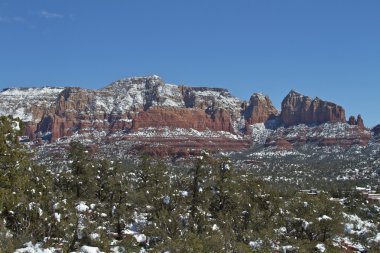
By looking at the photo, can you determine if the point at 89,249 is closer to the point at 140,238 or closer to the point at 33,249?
the point at 33,249

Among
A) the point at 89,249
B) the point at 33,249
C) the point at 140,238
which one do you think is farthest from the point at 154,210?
the point at 33,249

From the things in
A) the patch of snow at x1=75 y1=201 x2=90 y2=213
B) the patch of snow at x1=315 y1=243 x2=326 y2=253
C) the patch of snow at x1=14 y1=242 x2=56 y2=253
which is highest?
the patch of snow at x1=75 y1=201 x2=90 y2=213

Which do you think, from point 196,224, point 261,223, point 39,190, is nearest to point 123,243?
point 196,224

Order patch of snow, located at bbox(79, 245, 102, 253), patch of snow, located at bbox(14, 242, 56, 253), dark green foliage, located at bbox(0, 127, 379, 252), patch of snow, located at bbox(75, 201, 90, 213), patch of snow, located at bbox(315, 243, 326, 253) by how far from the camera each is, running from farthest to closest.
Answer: patch of snow, located at bbox(75, 201, 90, 213)
patch of snow, located at bbox(315, 243, 326, 253)
patch of snow, located at bbox(79, 245, 102, 253)
patch of snow, located at bbox(14, 242, 56, 253)
dark green foliage, located at bbox(0, 127, 379, 252)

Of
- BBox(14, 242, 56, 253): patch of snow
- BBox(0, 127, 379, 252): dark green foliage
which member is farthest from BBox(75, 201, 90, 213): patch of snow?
BBox(14, 242, 56, 253): patch of snow

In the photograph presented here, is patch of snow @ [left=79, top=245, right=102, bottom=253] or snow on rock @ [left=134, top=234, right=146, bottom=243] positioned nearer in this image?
patch of snow @ [left=79, top=245, right=102, bottom=253]

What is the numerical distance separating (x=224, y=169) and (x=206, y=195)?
321 cm

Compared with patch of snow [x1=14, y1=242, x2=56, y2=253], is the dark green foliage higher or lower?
higher

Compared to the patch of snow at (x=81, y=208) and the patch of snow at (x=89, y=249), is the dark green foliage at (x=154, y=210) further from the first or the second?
the patch of snow at (x=89, y=249)

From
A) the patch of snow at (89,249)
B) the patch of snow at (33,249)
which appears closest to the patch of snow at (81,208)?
the patch of snow at (89,249)

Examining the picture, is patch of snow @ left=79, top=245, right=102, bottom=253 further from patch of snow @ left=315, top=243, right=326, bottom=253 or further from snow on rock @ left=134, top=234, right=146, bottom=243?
patch of snow @ left=315, top=243, right=326, bottom=253

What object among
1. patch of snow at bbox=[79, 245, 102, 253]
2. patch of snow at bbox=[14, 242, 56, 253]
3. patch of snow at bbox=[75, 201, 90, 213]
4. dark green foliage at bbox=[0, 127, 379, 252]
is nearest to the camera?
dark green foliage at bbox=[0, 127, 379, 252]

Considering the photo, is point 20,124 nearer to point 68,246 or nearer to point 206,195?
point 68,246

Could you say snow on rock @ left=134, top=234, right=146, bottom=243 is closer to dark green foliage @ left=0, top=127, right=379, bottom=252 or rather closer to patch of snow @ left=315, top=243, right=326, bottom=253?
dark green foliage @ left=0, top=127, right=379, bottom=252
